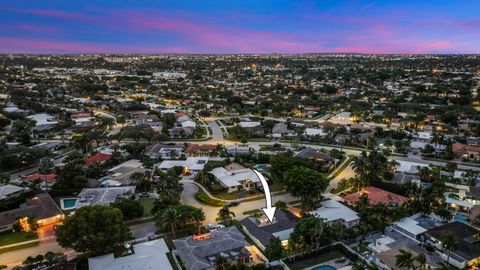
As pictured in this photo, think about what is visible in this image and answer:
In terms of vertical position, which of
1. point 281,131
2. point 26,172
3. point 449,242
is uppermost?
point 449,242

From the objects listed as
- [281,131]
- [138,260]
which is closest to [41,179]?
[138,260]

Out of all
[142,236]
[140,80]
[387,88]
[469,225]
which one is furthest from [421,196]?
[140,80]

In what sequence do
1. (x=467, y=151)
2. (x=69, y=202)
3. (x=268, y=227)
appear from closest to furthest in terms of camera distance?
1. (x=268, y=227)
2. (x=69, y=202)
3. (x=467, y=151)

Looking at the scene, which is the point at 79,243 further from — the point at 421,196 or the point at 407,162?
the point at 407,162

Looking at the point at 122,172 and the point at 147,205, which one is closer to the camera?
the point at 147,205

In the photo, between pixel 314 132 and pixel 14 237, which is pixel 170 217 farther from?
pixel 314 132

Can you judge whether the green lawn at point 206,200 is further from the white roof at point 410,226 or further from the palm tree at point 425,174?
the palm tree at point 425,174


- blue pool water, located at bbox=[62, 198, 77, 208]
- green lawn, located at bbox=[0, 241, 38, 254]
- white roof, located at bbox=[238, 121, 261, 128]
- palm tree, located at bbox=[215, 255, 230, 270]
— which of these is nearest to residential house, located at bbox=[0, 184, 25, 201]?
blue pool water, located at bbox=[62, 198, 77, 208]
